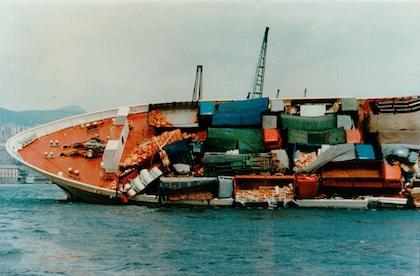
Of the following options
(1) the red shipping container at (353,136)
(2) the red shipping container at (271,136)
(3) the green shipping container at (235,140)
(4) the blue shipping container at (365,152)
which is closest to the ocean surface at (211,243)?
(4) the blue shipping container at (365,152)

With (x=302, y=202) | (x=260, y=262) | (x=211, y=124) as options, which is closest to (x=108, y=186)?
(x=211, y=124)

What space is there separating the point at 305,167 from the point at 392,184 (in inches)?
252

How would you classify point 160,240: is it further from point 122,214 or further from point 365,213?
point 365,213

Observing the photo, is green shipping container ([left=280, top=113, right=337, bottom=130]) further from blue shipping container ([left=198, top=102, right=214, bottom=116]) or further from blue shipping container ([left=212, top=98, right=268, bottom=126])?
blue shipping container ([left=198, top=102, right=214, bottom=116])

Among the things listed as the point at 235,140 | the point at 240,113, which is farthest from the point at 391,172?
the point at 240,113

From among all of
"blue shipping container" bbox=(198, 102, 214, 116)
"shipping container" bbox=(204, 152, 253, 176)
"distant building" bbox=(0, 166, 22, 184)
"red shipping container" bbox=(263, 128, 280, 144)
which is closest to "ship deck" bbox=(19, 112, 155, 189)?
"blue shipping container" bbox=(198, 102, 214, 116)

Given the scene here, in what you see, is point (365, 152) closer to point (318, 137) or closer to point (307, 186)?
point (318, 137)

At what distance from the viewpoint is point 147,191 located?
141 feet

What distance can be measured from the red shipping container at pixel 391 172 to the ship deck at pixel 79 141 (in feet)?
66.5

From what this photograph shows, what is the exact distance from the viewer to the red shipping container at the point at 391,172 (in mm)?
39438

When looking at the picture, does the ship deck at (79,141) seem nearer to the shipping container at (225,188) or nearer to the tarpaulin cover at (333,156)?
the shipping container at (225,188)

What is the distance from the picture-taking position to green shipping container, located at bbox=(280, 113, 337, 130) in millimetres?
46219

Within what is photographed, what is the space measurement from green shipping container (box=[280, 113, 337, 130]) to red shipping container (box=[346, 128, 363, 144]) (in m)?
1.55

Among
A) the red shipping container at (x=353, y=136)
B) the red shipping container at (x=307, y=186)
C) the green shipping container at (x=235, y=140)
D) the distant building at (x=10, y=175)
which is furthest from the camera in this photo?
the distant building at (x=10, y=175)
